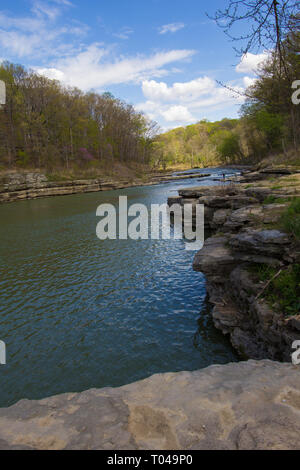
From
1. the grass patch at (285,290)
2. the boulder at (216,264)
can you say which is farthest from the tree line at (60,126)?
the grass patch at (285,290)

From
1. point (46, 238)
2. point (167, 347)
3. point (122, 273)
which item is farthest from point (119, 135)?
point (167, 347)

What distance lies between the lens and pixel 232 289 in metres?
8.32

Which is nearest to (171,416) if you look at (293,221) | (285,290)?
(285,290)

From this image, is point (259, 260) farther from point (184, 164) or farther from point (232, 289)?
point (184, 164)

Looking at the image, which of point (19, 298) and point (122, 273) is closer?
point (19, 298)

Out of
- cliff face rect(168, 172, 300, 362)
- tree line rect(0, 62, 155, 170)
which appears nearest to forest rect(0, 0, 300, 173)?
tree line rect(0, 62, 155, 170)

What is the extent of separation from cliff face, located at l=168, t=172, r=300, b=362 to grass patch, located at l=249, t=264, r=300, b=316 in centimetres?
14

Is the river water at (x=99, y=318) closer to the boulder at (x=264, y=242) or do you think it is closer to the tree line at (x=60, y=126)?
the boulder at (x=264, y=242)

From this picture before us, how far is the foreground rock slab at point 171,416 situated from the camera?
237 cm

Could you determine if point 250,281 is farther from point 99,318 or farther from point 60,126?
point 60,126

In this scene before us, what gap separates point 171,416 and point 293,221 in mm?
5887

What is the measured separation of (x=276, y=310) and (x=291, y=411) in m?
3.65

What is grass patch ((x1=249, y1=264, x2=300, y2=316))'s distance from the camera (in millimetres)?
5844

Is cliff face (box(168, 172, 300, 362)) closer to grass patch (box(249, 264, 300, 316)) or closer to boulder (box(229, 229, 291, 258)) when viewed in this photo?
boulder (box(229, 229, 291, 258))
